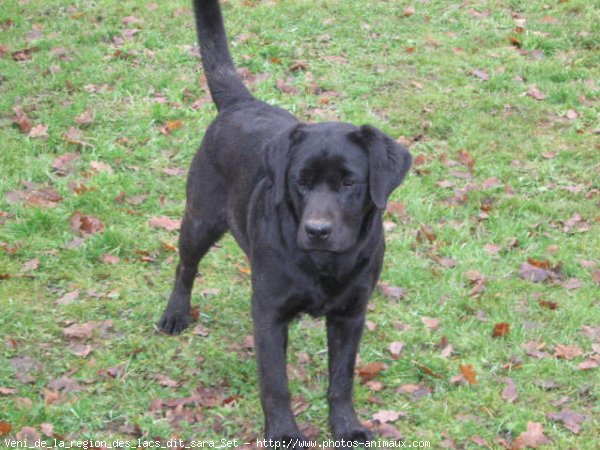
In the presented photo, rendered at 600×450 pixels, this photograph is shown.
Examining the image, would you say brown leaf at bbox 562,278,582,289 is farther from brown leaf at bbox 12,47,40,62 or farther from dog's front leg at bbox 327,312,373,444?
brown leaf at bbox 12,47,40,62

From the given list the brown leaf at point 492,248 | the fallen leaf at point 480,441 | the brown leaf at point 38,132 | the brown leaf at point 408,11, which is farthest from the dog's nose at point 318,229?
the brown leaf at point 408,11

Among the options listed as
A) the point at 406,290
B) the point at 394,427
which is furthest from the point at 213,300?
the point at 394,427

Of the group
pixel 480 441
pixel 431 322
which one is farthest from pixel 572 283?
pixel 480 441

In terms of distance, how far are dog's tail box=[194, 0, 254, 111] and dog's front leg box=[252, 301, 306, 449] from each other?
5.26 ft

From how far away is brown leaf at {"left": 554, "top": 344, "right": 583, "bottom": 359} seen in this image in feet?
18.0

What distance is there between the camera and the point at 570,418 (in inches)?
195

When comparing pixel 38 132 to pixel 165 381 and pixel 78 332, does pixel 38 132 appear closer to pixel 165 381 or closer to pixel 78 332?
pixel 78 332

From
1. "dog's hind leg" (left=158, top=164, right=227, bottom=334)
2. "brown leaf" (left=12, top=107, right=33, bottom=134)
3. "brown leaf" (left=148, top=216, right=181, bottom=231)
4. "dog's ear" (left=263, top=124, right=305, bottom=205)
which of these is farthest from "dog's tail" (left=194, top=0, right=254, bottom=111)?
"brown leaf" (left=12, top=107, right=33, bottom=134)

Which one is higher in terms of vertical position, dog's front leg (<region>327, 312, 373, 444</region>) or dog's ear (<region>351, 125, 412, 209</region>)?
dog's ear (<region>351, 125, 412, 209</region>)

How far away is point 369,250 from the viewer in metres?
4.58

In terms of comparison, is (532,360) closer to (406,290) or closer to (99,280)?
(406,290)

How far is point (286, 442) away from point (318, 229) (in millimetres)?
1122

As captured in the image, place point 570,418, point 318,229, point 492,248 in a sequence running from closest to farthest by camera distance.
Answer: point 318,229 → point 570,418 → point 492,248

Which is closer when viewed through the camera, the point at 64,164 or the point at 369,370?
the point at 369,370
